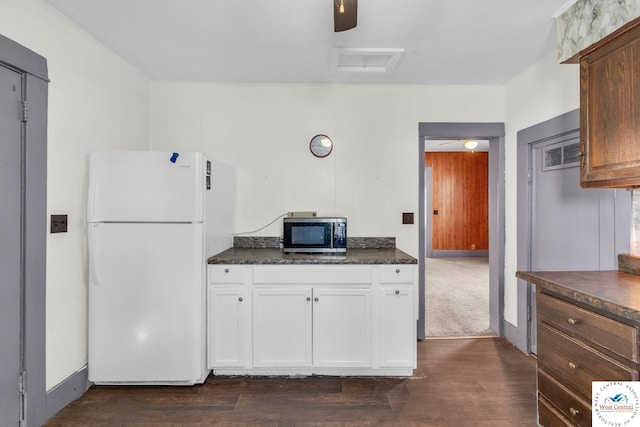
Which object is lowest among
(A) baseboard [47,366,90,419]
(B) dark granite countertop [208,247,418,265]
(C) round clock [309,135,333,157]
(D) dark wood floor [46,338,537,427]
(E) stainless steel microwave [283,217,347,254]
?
(D) dark wood floor [46,338,537,427]

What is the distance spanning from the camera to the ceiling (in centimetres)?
208

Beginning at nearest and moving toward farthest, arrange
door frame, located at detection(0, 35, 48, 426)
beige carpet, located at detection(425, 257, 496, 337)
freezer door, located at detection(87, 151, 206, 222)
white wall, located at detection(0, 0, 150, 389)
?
door frame, located at detection(0, 35, 48, 426) < white wall, located at detection(0, 0, 150, 389) < freezer door, located at detection(87, 151, 206, 222) < beige carpet, located at detection(425, 257, 496, 337)

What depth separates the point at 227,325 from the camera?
254cm

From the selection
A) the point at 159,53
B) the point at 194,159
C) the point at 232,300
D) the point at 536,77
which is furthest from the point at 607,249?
the point at 159,53

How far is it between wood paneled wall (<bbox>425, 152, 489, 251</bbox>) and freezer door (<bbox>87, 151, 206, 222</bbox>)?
6.67 meters

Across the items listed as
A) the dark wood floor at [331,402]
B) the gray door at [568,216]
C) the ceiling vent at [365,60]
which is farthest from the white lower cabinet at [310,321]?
the ceiling vent at [365,60]

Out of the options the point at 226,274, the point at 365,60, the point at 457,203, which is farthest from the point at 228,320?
the point at 457,203

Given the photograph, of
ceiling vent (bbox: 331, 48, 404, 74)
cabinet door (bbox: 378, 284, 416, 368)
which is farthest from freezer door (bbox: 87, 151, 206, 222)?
cabinet door (bbox: 378, 284, 416, 368)

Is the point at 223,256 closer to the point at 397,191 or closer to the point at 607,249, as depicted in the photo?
the point at 397,191

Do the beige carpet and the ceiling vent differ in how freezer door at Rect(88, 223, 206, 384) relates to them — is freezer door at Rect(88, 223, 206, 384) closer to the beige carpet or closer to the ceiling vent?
the ceiling vent

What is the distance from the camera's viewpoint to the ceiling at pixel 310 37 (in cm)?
208

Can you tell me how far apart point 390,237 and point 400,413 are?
1.51 meters

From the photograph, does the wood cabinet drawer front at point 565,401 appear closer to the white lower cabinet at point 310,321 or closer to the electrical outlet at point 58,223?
the white lower cabinet at point 310,321

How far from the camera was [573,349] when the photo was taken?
1606 millimetres
